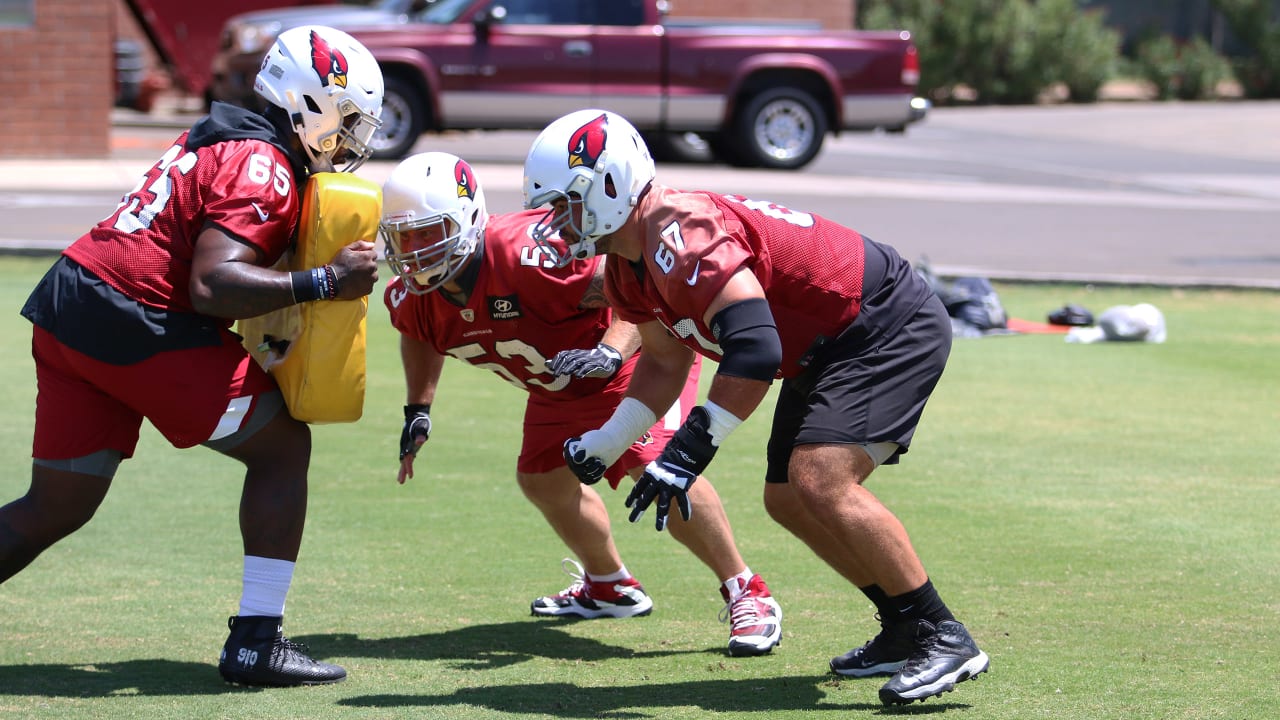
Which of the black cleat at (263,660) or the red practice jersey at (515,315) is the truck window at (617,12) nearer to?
the red practice jersey at (515,315)

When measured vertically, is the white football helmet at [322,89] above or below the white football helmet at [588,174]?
above

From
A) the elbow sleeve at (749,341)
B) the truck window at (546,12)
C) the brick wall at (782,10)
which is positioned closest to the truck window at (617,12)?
the truck window at (546,12)

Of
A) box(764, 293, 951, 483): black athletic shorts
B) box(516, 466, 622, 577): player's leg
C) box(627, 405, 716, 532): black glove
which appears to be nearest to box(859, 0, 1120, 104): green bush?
box(516, 466, 622, 577): player's leg

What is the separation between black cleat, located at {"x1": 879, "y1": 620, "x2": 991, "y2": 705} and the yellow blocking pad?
1.85m

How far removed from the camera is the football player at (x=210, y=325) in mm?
4762

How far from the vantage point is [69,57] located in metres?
20.1

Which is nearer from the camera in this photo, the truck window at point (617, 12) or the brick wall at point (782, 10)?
the truck window at point (617, 12)

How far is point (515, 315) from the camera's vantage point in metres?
5.53

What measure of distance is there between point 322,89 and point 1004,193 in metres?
16.3

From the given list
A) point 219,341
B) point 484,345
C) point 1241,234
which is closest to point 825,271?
point 484,345

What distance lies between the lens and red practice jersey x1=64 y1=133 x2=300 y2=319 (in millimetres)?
4766

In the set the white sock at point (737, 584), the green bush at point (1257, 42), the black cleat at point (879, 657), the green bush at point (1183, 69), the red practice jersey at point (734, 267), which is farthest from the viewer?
the green bush at point (1183, 69)

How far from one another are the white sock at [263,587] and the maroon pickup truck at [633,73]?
14.8 m

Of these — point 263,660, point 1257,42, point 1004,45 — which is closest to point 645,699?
point 263,660
